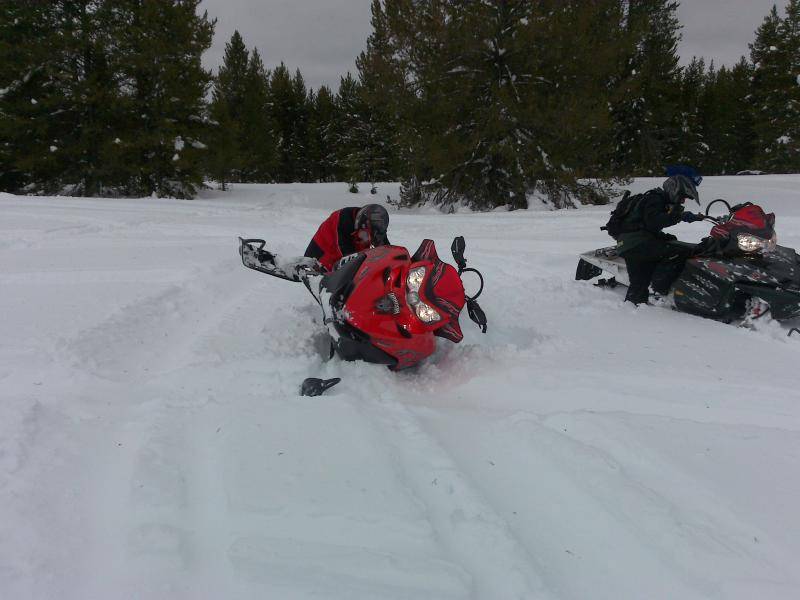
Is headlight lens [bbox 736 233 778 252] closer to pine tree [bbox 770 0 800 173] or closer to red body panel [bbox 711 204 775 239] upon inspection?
red body panel [bbox 711 204 775 239]

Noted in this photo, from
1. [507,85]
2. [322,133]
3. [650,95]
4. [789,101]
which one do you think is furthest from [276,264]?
[322,133]

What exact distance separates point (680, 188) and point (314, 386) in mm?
4451

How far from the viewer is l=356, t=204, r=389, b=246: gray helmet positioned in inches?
180

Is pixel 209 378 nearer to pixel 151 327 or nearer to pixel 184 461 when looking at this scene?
pixel 184 461

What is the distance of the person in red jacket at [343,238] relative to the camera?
480cm

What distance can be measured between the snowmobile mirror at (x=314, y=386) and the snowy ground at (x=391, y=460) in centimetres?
14

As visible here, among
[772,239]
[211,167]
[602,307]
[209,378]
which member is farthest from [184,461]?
[211,167]

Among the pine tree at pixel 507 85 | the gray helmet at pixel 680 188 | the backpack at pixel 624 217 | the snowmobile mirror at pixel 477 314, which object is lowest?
the snowmobile mirror at pixel 477 314

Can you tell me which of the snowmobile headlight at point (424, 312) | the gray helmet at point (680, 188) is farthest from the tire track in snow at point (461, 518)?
the gray helmet at point (680, 188)

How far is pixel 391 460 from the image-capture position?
99.8 inches

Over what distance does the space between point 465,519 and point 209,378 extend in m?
2.12

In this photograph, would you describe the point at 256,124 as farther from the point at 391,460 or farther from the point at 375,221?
the point at 391,460

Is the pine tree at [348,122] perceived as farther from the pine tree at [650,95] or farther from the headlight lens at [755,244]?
the headlight lens at [755,244]

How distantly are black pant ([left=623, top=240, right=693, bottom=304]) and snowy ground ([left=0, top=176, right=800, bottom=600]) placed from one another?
684 millimetres
